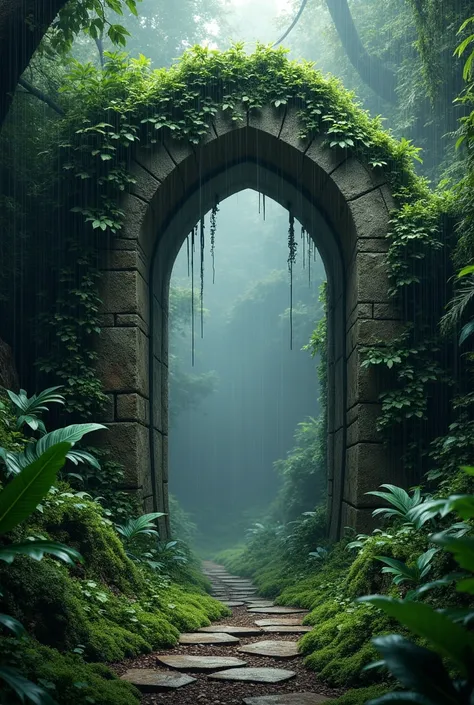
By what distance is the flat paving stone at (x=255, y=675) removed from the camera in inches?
136

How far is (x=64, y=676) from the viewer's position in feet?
8.95

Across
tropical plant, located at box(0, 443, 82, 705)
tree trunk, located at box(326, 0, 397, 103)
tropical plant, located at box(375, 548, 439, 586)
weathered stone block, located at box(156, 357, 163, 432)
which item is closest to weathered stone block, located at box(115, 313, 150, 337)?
weathered stone block, located at box(156, 357, 163, 432)

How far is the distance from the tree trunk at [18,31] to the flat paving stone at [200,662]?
478 cm

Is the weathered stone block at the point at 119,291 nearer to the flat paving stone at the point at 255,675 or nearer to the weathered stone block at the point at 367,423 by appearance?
the weathered stone block at the point at 367,423

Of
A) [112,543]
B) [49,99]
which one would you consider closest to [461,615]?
[112,543]

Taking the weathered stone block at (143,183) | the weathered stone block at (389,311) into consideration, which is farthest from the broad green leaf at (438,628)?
the weathered stone block at (143,183)

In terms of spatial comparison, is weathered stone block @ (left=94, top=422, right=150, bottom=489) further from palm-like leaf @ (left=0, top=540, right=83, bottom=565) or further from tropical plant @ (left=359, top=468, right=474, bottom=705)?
tropical plant @ (left=359, top=468, right=474, bottom=705)

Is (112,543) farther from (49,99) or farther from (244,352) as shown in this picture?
(244,352)

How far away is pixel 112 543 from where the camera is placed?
15.8 ft

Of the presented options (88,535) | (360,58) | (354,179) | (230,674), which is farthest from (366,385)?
(360,58)

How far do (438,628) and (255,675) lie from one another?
1.95 m

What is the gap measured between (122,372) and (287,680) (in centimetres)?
341

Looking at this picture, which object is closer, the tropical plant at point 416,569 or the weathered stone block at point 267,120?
the tropical plant at point 416,569

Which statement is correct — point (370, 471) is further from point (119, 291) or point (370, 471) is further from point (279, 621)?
point (119, 291)
